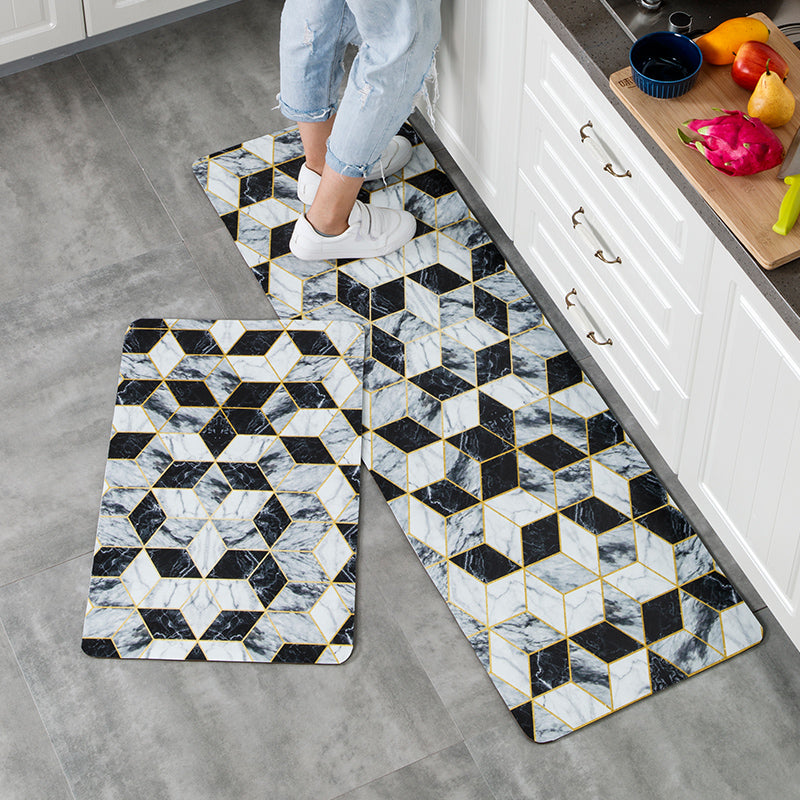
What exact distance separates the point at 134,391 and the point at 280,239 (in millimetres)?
505

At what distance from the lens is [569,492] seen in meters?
2.21

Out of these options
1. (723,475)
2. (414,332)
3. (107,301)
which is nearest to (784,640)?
(723,475)

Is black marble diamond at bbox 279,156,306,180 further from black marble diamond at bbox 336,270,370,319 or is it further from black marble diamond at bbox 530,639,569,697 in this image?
black marble diamond at bbox 530,639,569,697

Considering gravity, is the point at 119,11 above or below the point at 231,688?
above

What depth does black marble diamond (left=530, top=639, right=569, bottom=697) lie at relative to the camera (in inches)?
78.4

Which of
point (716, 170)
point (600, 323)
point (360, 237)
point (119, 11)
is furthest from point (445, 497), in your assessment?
point (119, 11)

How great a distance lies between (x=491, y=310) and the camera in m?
2.46

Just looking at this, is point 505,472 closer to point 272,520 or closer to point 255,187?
point 272,520

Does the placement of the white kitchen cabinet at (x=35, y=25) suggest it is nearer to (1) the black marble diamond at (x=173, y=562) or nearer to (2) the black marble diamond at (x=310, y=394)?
(2) the black marble diamond at (x=310, y=394)

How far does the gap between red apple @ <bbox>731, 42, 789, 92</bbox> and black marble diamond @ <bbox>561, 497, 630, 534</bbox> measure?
841 mm

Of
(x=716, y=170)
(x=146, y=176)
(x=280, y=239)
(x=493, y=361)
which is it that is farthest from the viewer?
(x=146, y=176)

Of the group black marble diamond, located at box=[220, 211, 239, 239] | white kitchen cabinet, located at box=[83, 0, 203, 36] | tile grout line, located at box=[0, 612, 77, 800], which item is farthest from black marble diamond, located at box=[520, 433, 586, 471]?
white kitchen cabinet, located at box=[83, 0, 203, 36]

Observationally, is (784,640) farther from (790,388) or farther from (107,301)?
(107,301)

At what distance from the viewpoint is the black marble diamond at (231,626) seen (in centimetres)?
205
